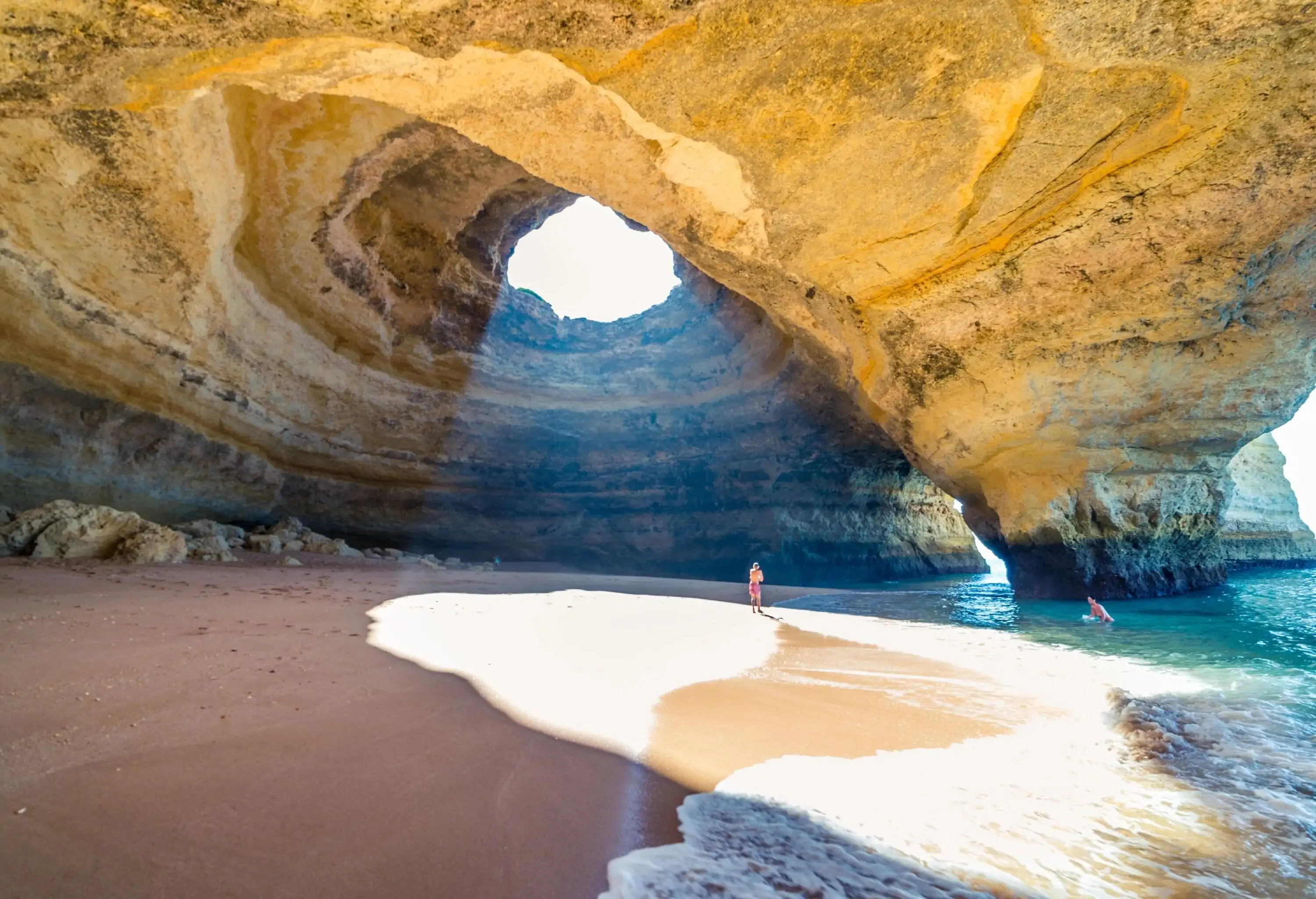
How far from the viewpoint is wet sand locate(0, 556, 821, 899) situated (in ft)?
4.39

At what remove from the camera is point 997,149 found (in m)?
4.68

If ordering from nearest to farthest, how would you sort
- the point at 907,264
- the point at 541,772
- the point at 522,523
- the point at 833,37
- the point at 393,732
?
the point at 541,772
the point at 393,732
the point at 833,37
the point at 907,264
the point at 522,523

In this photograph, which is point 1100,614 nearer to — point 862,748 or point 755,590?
point 755,590

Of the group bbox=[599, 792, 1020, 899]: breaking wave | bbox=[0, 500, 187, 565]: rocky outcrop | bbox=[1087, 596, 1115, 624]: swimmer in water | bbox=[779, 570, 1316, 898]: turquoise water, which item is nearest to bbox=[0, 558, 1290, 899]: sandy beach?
bbox=[599, 792, 1020, 899]: breaking wave

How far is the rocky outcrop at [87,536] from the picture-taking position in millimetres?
5617

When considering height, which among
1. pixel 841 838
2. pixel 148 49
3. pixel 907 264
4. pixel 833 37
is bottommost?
pixel 841 838

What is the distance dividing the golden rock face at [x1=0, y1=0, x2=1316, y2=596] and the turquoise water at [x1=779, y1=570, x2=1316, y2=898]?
1743 mm

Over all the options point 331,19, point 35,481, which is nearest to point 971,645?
point 331,19

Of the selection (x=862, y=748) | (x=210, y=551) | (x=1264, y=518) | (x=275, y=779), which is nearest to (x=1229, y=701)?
(x=862, y=748)

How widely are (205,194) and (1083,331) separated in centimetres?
1003

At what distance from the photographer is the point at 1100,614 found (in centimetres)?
674

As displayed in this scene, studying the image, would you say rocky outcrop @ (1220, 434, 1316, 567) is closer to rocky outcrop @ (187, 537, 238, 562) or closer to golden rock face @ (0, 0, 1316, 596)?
golden rock face @ (0, 0, 1316, 596)

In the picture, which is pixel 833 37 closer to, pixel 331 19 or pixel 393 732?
pixel 331 19

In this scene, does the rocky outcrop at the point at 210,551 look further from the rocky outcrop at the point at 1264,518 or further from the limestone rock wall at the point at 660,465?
the rocky outcrop at the point at 1264,518
